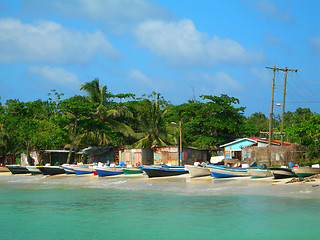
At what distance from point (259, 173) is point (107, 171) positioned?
12531 mm

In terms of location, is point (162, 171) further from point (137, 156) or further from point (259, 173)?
point (137, 156)

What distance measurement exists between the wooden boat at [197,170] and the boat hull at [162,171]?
6.16 feet

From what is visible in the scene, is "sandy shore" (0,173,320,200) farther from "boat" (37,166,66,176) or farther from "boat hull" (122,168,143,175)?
"boat" (37,166,66,176)

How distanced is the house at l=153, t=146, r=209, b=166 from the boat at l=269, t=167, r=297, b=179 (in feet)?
42.9

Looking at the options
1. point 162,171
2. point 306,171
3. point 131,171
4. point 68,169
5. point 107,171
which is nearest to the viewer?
point 306,171

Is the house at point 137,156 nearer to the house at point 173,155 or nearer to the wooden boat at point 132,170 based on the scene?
the house at point 173,155

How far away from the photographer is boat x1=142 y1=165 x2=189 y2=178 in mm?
27692

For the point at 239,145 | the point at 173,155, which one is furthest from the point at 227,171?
the point at 173,155

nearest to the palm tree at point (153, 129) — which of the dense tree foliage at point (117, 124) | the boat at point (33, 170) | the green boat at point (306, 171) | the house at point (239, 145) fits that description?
the dense tree foliage at point (117, 124)

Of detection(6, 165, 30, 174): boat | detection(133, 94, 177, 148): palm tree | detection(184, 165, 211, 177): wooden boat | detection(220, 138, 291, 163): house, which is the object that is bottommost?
detection(6, 165, 30, 174): boat

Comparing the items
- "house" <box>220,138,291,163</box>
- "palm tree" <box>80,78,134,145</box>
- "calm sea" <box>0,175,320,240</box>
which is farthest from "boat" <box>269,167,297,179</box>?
"palm tree" <box>80,78,134,145</box>

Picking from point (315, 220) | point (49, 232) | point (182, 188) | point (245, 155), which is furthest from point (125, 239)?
point (245, 155)

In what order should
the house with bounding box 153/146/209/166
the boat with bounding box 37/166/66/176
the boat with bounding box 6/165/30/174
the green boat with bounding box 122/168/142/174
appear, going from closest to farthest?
the green boat with bounding box 122/168/142/174 < the boat with bounding box 37/166/66/176 < the house with bounding box 153/146/209/166 < the boat with bounding box 6/165/30/174

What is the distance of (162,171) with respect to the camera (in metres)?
28.0
